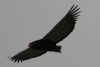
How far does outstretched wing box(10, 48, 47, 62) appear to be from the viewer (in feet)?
65.1

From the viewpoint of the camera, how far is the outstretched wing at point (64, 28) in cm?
1825

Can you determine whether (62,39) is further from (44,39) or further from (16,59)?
(16,59)

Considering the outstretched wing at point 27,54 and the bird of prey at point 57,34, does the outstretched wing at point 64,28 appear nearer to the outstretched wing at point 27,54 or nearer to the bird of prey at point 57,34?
the bird of prey at point 57,34

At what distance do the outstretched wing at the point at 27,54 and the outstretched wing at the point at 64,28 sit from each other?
4.68 ft

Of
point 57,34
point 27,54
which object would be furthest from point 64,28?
point 27,54

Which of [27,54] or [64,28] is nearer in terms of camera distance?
[64,28]

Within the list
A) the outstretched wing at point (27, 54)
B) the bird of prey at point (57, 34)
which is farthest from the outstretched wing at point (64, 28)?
the outstretched wing at point (27, 54)

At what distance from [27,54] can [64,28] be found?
3.09 m

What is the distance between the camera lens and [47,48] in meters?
18.5

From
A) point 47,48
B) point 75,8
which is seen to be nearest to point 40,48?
point 47,48

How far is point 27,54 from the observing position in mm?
20047

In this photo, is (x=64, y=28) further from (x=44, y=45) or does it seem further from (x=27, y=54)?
(x=27, y=54)

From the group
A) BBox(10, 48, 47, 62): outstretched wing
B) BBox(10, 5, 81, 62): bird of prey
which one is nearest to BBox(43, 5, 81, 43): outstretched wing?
BBox(10, 5, 81, 62): bird of prey

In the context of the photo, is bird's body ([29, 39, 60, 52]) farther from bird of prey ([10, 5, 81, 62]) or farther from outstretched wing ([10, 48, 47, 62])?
outstretched wing ([10, 48, 47, 62])
